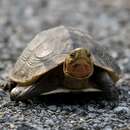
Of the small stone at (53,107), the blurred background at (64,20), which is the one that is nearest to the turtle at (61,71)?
the small stone at (53,107)

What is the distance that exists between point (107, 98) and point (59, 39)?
97cm

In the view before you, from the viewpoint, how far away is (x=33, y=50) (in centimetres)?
676

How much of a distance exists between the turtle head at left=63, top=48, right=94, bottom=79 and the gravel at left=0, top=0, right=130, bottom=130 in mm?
452

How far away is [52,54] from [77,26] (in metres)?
8.47

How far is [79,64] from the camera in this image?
5.86 meters

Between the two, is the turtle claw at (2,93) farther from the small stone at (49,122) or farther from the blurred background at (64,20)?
the blurred background at (64,20)

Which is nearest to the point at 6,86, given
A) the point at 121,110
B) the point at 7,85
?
the point at 7,85

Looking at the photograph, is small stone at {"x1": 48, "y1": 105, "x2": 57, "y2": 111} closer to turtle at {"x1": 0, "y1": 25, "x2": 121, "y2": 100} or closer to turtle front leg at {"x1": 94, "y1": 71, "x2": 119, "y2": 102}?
turtle at {"x1": 0, "y1": 25, "x2": 121, "y2": 100}

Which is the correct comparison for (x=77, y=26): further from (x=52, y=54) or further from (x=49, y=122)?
(x=49, y=122)

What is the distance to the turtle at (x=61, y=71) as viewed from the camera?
20.4 ft

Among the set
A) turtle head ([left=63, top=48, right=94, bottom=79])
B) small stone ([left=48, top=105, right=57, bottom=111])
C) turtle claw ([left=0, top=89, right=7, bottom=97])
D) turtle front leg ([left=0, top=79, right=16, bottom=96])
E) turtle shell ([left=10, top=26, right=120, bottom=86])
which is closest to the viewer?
turtle head ([left=63, top=48, right=94, bottom=79])

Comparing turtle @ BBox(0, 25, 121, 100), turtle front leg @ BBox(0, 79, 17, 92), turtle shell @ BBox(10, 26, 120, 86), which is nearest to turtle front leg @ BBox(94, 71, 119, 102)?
turtle @ BBox(0, 25, 121, 100)

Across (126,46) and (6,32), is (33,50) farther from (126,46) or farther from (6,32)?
(6,32)

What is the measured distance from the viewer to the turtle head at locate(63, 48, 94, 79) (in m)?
5.82
